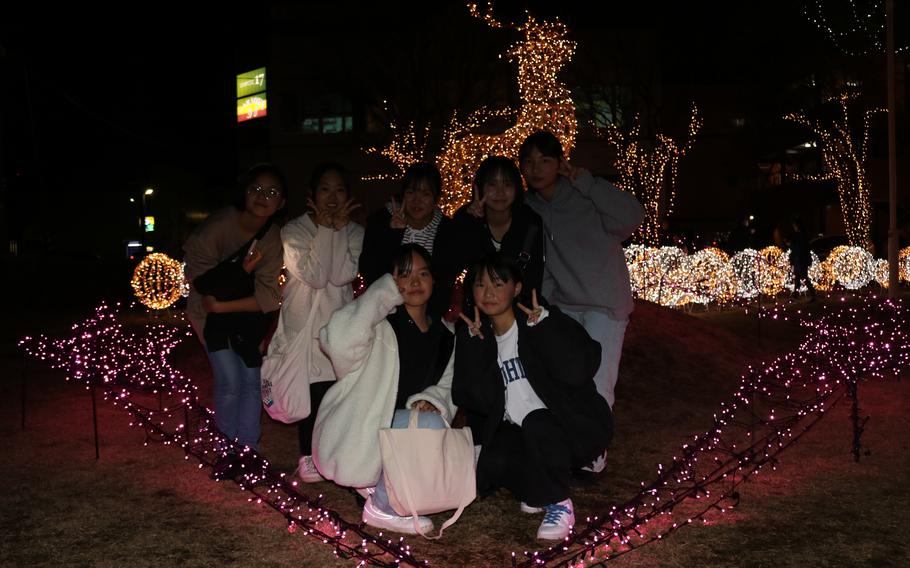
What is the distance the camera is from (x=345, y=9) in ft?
100

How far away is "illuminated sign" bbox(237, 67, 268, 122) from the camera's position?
111 feet

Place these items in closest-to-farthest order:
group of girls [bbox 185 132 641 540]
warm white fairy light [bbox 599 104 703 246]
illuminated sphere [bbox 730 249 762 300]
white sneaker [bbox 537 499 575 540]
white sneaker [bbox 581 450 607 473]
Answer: white sneaker [bbox 537 499 575 540], group of girls [bbox 185 132 641 540], white sneaker [bbox 581 450 607 473], illuminated sphere [bbox 730 249 762 300], warm white fairy light [bbox 599 104 703 246]

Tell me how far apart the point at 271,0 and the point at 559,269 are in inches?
1221

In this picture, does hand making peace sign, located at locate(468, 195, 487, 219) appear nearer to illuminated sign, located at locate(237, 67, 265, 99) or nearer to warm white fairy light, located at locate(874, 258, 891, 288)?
warm white fairy light, located at locate(874, 258, 891, 288)

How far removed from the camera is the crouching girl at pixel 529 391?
3828 millimetres

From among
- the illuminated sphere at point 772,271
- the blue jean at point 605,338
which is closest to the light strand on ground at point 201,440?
the blue jean at point 605,338

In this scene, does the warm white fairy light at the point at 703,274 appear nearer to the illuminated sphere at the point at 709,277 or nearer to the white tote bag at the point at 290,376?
the illuminated sphere at the point at 709,277

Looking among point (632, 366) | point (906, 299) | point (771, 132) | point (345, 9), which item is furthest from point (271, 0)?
point (632, 366)

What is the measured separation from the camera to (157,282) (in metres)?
14.8

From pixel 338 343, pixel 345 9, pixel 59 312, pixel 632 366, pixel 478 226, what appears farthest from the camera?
pixel 345 9

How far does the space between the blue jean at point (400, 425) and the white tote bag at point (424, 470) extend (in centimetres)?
11

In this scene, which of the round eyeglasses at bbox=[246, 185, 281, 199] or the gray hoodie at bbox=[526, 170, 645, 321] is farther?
the round eyeglasses at bbox=[246, 185, 281, 199]

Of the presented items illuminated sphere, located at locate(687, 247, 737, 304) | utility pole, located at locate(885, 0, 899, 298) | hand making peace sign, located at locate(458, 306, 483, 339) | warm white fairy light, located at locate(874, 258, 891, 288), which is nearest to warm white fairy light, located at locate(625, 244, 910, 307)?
illuminated sphere, located at locate(687, 247, 737, 304)

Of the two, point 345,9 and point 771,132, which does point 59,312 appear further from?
point 771,132
